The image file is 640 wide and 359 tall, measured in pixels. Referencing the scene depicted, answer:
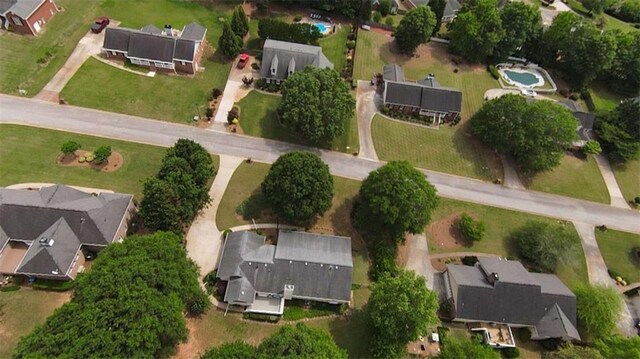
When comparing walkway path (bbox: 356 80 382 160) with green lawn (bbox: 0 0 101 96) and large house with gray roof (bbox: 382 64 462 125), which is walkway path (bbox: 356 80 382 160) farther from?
green lawn (bbox: 0 0 101 96)

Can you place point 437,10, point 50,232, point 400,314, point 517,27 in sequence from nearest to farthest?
point 400,314 → point 50,232 → point 517,27 → point 437,10

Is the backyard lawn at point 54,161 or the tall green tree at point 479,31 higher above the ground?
the tall green tree at point 479,31

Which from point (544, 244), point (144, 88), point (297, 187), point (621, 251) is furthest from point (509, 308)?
point (144, 88)

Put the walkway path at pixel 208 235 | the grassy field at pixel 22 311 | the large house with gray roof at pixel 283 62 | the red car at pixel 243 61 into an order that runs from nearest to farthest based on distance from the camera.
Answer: the grassy field at pixel 22 311 → the walkway path at pixel 208 235 → the large house with gray roof at pixel 283 62 → the red car at pixel 243 61

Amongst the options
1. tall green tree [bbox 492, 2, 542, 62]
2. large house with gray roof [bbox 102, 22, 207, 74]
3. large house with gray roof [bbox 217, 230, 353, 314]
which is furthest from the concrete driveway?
tall green tree [bbox 492, 2, 542, 62]

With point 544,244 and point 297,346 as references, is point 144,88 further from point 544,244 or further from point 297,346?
point 544,244

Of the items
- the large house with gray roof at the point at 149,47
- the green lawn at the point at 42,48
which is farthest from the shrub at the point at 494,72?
the green lawn at the point at 42,48

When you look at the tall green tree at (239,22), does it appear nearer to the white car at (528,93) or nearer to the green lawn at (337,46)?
the green lawn at (337,46)
